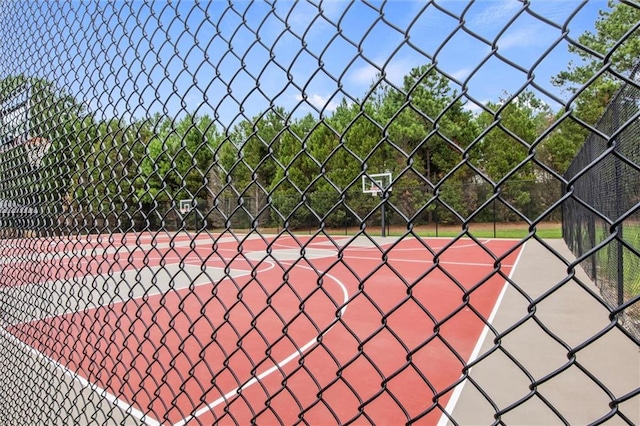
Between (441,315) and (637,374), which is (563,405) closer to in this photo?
(637,374)

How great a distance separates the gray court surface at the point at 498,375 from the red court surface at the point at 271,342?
0.36 feet

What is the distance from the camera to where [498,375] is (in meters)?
3.13

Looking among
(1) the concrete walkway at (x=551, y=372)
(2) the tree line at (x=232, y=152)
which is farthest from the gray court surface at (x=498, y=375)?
(2) the tree line at (x=232, y=152)

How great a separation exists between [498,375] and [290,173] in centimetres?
248

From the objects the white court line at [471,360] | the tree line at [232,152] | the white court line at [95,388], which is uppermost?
the tree line at [232,152]

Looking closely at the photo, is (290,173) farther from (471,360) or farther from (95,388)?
(471,360)

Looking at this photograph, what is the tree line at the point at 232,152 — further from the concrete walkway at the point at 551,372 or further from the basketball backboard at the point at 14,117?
the concrete walkway at the point at 551,372

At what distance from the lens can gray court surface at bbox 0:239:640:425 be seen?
6.44ft

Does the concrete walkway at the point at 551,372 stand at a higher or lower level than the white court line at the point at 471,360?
higher

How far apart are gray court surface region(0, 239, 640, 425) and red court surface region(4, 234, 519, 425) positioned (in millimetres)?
111

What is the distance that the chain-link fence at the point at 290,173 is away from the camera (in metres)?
0.70

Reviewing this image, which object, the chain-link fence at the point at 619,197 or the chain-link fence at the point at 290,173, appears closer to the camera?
the chain-link fence at the point at 290,173

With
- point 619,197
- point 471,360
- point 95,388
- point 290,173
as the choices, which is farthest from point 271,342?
point 619,197

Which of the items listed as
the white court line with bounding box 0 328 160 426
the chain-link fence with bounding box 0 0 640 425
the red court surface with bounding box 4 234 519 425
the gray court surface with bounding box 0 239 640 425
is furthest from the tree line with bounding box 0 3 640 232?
the white court line with bounding box 0 328 160 426
